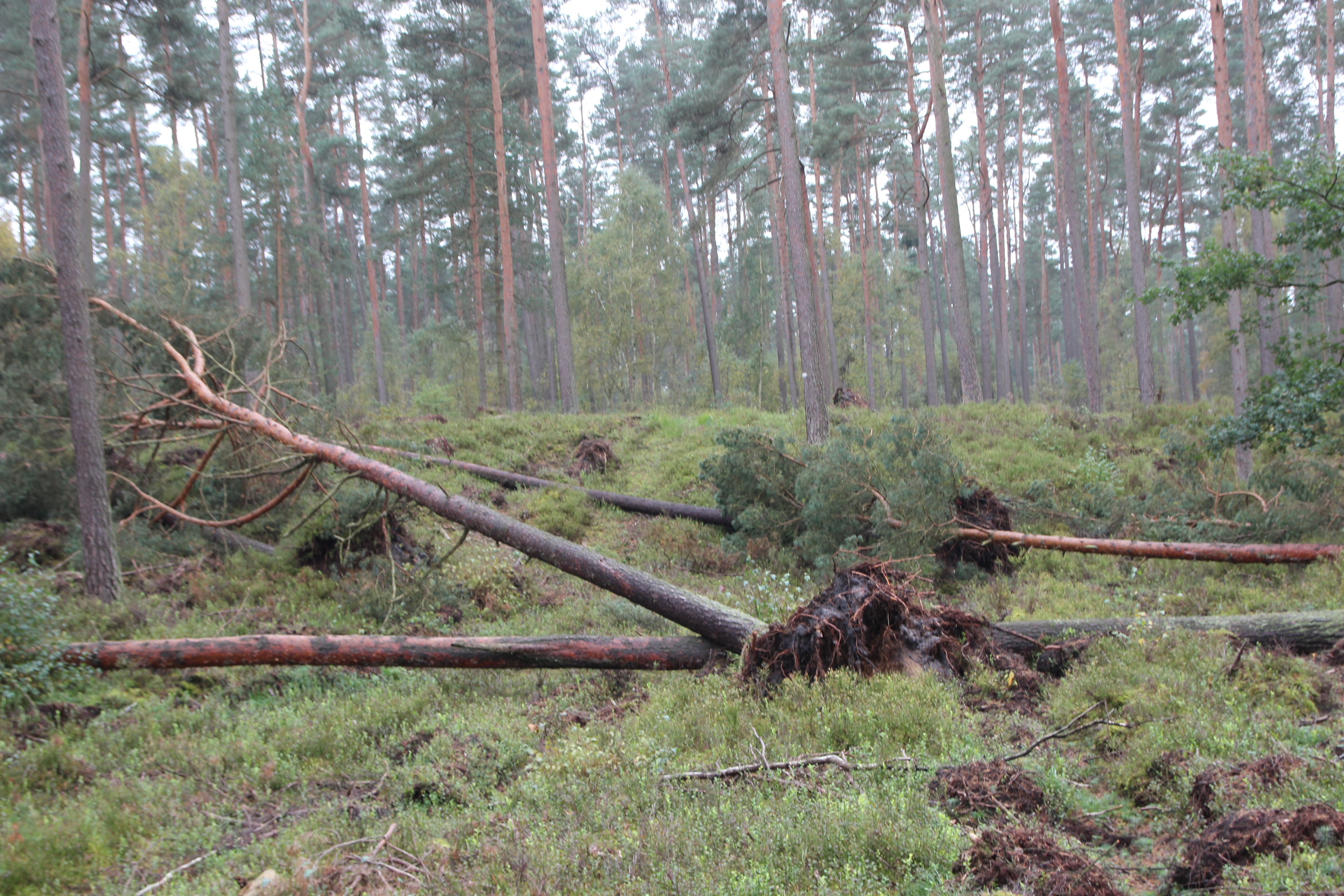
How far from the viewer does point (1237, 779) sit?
350 cm

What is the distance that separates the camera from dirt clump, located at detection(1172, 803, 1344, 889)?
114 inches

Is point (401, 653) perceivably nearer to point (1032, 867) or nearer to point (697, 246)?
point (1032, 867)

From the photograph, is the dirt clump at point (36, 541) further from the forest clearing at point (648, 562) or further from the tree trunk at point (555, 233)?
the tree trunk at point (555, 233)

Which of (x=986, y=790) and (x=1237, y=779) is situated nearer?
(x=1237, y=779)

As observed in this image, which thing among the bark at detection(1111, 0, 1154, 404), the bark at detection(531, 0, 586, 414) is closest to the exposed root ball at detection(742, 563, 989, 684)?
the bark at detection(531, 0, 586, 414)

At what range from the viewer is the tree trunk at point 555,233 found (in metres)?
21.2

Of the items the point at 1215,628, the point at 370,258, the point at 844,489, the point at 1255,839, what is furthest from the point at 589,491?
the point at 370,258

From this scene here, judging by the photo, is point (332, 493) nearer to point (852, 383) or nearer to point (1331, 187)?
point (1331, 187)

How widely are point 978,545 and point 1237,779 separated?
6.39 m

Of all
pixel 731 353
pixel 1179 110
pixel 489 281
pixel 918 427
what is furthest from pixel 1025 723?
pixel 1179 110

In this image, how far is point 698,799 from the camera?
391cm

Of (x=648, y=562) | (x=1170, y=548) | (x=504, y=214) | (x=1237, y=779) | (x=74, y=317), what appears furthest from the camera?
(x=504, y=214)

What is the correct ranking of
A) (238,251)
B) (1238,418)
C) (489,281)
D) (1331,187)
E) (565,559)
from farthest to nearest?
(489,281), (238,251), (1238,418), (1331,187), (565,559)

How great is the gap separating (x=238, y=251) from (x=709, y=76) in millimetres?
14209
